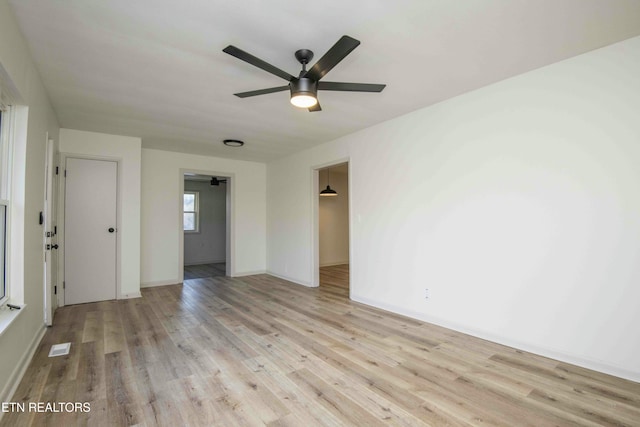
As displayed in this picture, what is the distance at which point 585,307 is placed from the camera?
2494 millimetres

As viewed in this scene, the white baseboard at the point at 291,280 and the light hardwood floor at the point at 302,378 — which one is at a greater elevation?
the light hardwood floor at the point at 302,378

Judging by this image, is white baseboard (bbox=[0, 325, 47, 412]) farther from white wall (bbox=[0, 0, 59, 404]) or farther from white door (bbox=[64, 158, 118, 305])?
white door (bbox=[64, 158, 118, 305])

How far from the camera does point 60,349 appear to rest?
2836 millimetres

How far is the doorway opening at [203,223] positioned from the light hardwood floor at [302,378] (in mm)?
4919

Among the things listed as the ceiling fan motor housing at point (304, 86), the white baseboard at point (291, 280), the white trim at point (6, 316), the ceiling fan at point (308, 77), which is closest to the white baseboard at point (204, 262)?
the white baseboard at point (291, 280)

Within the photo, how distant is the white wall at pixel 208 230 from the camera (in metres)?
8.70

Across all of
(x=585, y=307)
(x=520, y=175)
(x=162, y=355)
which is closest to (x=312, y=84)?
(x=520, y=175)

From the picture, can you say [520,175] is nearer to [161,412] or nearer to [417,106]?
[417,106]

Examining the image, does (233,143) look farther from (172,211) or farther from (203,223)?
(203,223)

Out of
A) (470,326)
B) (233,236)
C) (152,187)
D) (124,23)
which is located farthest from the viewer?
(233,236)

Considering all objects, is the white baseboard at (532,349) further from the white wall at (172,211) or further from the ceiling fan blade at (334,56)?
the white wall at (172,211)

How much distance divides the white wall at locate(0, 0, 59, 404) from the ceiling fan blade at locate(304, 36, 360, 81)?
1925mm

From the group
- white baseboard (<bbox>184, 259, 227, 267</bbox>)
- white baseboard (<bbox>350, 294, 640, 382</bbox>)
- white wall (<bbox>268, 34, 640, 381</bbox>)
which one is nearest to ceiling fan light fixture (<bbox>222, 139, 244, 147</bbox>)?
white wall (<bbox>268, 34, 640, 381</bbox>)

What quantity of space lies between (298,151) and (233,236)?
7.57 ft
